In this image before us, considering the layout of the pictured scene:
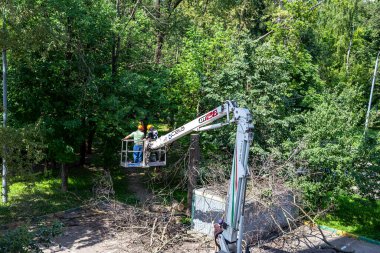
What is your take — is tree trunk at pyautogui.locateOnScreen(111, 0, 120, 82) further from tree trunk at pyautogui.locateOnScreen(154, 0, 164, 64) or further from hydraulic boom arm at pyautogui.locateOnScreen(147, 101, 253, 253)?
hydraulic boom arm at pyautogui.locateOnScreen(147, 101, 253, 253)

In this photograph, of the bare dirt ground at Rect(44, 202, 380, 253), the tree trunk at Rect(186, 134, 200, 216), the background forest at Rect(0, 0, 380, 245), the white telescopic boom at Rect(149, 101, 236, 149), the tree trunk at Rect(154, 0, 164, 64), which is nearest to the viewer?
the white telescopic boom at Rect(149, 101, 236, 149)

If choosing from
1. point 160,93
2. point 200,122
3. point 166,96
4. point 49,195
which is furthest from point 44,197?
point 200,122

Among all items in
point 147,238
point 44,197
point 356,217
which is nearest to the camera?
point 147,238

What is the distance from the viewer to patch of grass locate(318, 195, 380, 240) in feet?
46.6

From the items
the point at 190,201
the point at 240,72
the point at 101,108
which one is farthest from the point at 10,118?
the point at 240,72

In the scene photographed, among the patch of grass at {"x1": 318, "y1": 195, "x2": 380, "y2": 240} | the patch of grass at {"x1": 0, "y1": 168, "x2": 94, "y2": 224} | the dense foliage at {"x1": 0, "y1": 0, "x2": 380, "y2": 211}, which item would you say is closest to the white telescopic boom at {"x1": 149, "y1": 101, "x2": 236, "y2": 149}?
the dense foliage at {"x1": 0, "y1": 0, "x2": 380, "y2": 211}

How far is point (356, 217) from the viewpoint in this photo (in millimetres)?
15172

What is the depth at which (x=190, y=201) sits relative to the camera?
44.7ft

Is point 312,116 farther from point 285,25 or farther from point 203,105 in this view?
point 285,25

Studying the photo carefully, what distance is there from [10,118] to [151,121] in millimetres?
5112

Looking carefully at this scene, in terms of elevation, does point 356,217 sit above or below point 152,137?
below

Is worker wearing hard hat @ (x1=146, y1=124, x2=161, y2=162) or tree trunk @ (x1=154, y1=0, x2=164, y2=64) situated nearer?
worker wearing hard hat @ (x1=146, y1=124, x2=161, y2=162)

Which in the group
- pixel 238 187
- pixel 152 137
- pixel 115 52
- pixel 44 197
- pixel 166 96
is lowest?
pixel 44 197

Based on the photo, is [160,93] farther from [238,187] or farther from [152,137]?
[238,187]
